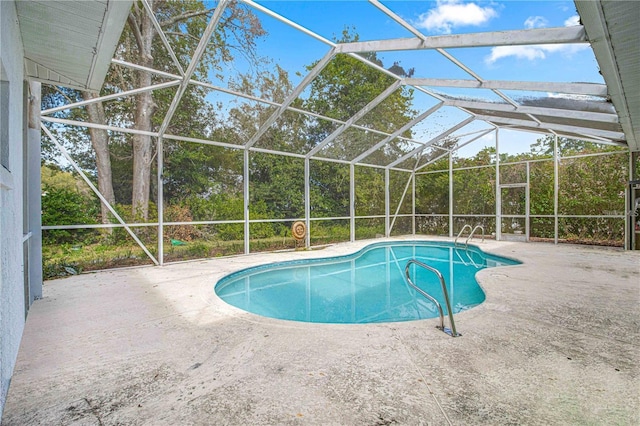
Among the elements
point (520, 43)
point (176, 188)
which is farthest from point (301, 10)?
point (176, 188)

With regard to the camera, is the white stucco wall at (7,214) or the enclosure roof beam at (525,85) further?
the enclosure roof beam at (525,85)

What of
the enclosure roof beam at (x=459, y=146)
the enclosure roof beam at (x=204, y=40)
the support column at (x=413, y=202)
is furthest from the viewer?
the support column at (x=413, y=202)

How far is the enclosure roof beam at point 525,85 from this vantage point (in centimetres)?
447

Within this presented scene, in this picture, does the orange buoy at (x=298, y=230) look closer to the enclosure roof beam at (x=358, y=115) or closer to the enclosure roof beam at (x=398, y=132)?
the enclosure roof beam at (x=358, y=115)

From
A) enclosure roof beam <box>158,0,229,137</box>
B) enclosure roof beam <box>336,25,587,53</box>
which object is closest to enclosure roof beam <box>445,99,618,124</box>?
enclosure roof beam <box>336,25,587,53</box>

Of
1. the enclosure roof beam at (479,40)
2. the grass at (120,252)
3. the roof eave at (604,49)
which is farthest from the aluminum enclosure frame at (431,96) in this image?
the grass at (120,252)

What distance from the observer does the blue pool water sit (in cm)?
439

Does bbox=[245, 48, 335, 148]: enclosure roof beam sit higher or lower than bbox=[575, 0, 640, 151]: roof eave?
Result: higher

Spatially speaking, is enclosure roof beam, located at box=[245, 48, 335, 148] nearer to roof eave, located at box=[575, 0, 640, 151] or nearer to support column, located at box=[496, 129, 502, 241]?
roof eave, located at box=[575, 0, 640, 151]

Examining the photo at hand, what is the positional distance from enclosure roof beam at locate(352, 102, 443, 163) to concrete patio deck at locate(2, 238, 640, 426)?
5.44 meters

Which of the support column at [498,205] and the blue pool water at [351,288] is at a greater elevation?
the support column at [498,205]

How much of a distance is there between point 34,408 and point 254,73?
6797 mm

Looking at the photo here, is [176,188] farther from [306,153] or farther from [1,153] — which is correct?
[1,153]

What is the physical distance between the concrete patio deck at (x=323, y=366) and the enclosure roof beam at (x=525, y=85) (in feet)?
9.60
